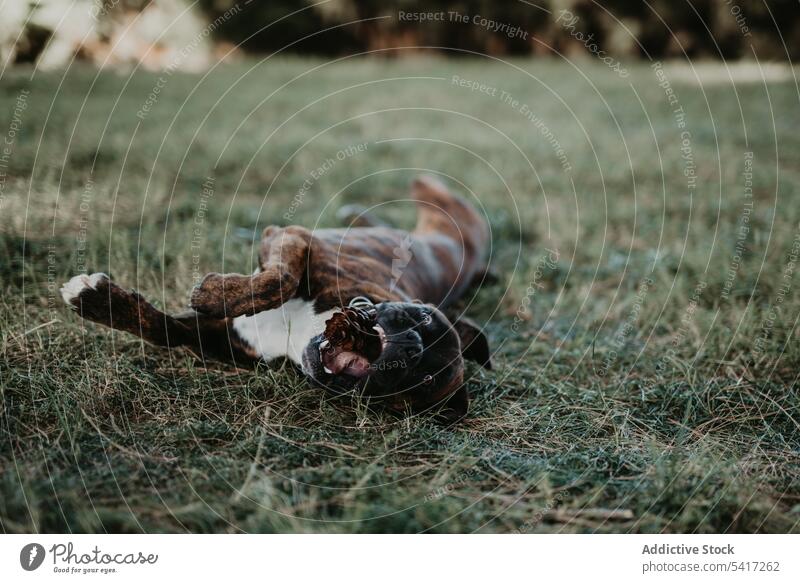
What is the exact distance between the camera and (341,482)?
2.14 metres

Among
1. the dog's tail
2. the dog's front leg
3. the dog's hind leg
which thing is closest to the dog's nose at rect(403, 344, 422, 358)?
the dog's front leg

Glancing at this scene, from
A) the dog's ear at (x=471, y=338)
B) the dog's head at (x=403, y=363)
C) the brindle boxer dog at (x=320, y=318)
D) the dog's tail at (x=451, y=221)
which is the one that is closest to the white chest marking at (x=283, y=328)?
the brindle boxer dog at (x=320, y=318)

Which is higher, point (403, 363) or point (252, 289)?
point (252, 289)

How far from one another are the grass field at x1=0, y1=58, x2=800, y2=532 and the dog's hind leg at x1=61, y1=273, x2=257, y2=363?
104mm

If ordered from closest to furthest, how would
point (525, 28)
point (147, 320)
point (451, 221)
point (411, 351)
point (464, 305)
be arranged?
point (411, 351)
point (147, 320)
point (464, 305)
point (451, 221)
point (525, 28)

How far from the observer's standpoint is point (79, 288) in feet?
8.41

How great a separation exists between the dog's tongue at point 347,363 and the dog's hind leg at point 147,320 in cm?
54

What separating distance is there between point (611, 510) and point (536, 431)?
1.71 feet

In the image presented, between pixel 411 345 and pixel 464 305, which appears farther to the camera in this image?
pixel 464 305

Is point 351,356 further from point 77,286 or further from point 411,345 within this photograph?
point 77,286

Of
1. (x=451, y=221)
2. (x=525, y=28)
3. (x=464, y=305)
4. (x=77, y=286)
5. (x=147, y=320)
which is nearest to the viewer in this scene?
(x=77, y=286)

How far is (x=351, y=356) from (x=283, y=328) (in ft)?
1.79

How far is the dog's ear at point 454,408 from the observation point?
2.58m

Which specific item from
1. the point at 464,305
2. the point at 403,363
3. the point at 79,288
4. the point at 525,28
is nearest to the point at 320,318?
the point at 403,363
